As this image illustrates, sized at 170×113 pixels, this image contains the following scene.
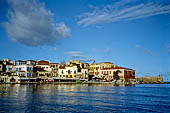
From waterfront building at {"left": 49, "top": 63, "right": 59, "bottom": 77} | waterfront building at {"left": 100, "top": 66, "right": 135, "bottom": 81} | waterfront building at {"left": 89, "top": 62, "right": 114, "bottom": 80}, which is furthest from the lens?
waterfront building at {"left": 89, "top": 62, "right": 114, "bottom": 80}

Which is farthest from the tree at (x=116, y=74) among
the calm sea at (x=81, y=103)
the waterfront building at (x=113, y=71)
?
the calm sea at (x=81, y=103)

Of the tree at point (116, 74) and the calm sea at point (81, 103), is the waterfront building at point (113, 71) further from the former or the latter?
the calm sea at point (81, 103)

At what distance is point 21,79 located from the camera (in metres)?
A: 89.2

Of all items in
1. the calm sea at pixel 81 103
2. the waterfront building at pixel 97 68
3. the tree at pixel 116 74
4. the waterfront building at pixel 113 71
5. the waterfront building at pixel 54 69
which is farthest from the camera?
the waterfront building at pixel 97 68

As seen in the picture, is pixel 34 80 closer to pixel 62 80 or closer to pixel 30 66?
pixel 30 66

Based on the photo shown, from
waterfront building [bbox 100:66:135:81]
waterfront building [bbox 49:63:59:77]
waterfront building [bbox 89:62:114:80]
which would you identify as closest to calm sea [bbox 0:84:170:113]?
waterfront building [bbox 49:63:59:77]

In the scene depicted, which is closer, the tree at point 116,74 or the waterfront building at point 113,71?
the tree at point 116,74

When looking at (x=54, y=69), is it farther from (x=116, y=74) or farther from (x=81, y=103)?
(x=81, y=103)

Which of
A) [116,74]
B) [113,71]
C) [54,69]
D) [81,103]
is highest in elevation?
[54,69]

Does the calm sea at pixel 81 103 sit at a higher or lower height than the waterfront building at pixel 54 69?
lower

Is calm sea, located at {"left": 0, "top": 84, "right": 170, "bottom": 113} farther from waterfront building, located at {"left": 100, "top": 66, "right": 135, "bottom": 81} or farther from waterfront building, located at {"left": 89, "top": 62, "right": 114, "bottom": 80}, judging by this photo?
waterfront building, located at {"left": 89, "top": 62, "right": 114, "bottom": 80}

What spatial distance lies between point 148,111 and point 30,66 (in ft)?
253

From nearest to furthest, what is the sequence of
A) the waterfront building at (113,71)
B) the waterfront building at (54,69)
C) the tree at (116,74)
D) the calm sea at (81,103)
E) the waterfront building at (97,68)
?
the calm sea at (81,103) < the waterfront building at (54,69) < the tree at (116,74) < the waterfront building at (113,71) < the waterfront building at (97,68)

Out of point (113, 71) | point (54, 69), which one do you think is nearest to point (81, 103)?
point (54, 69)
